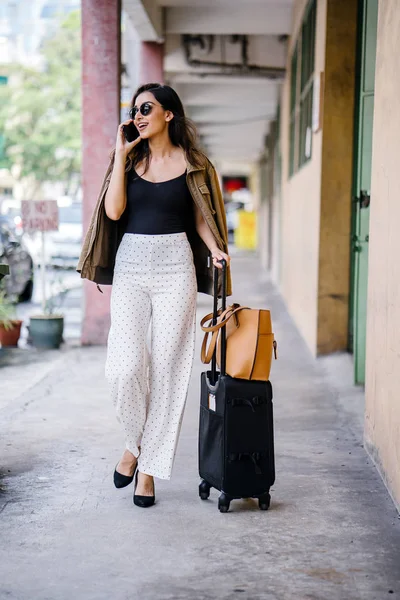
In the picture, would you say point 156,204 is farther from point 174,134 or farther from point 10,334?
point 10,334

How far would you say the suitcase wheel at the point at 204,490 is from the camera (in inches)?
156

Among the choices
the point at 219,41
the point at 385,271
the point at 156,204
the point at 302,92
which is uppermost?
the point at 219,41

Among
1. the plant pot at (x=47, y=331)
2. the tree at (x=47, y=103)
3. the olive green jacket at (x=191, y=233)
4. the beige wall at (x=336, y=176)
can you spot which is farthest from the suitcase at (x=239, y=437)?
the tree at (x=47, y=103)

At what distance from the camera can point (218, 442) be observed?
3807 mm

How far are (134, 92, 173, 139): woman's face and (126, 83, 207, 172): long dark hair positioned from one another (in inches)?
1.3

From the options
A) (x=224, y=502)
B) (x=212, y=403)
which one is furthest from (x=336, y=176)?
(x=224, y=502)

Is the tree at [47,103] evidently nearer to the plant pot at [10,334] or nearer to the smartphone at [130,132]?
the plant pot at [10,334]

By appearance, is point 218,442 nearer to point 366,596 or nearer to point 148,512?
point 148,512

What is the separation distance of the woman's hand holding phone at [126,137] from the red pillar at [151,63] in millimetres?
8241

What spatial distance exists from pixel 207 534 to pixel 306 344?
5391 millimetres

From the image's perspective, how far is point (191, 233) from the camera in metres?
4.09

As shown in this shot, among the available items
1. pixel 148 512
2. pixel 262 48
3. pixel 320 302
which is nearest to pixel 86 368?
pixel 320 302

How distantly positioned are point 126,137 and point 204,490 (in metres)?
1.72

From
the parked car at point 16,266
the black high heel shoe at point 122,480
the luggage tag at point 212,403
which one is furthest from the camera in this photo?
the parked car at point 16,266
